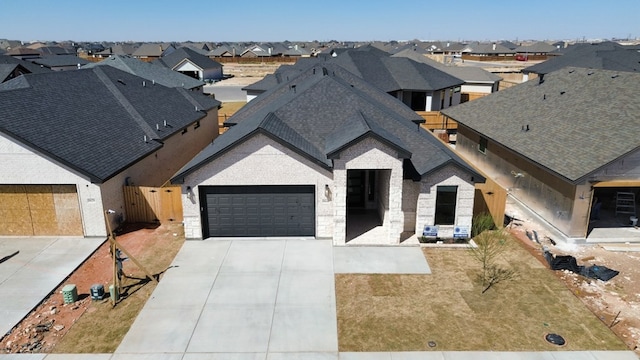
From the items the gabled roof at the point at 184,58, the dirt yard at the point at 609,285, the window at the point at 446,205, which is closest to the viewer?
the dirt yard at the point at 609,285

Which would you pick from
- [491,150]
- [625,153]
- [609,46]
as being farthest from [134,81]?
[609,46]

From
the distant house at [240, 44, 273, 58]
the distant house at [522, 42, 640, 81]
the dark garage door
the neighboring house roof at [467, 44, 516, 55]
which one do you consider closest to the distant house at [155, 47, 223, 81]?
the distant house at [240, 44, 273, 58]

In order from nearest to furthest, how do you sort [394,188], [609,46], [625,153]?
[625,153]
[394,188]
[609,46]

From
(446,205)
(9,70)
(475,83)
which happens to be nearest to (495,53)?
(475,83)

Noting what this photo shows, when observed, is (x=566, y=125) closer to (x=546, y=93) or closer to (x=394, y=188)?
(x=546, y=93)

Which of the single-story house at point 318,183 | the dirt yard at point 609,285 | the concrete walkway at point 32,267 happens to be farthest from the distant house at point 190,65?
the dirt yard at point 609,285

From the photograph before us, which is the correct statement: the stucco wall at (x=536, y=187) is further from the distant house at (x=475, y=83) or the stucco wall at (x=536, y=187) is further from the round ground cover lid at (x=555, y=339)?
the distant house at (x=475, y=83)

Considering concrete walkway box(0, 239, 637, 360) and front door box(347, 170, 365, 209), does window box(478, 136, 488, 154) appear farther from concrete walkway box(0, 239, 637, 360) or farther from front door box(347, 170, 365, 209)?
concrete walkway box(0, 239, 637, 360)
